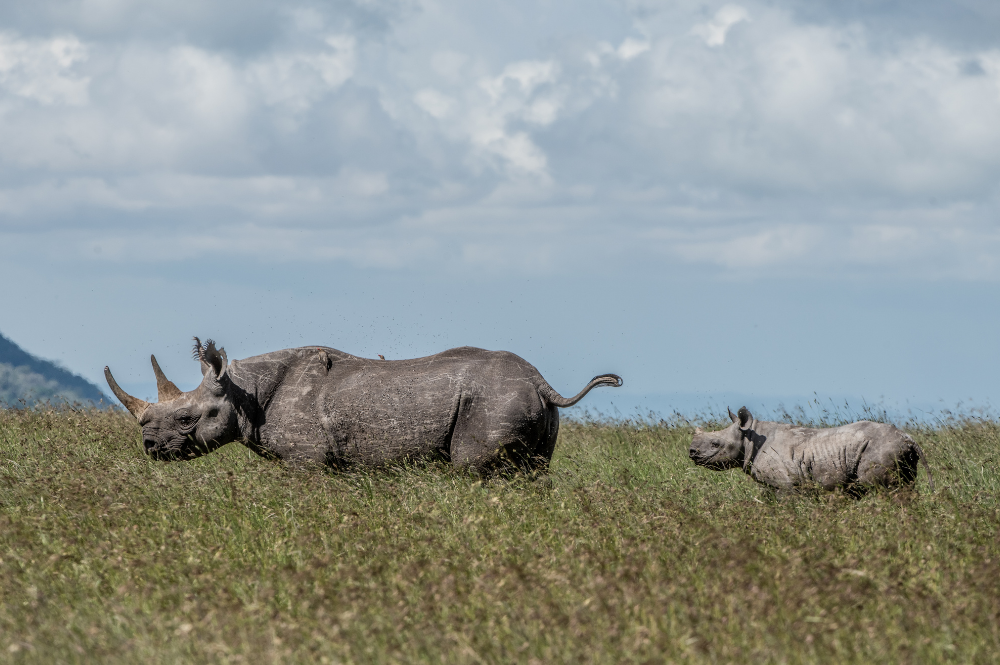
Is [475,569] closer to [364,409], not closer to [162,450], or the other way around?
[364,409]

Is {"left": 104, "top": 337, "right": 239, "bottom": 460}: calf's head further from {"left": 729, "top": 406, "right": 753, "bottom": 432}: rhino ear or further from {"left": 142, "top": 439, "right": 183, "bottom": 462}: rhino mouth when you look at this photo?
{"left": 729, "top": 406, "right": 753, "bottom": 432}: rhino ear

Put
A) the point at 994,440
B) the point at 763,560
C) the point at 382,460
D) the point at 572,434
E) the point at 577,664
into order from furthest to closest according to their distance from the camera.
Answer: the point at 572,434 < the point at 994,440 < the point at 382,460 < the point at 763,560 < the point at 577,664

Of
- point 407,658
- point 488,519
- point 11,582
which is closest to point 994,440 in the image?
point 488,519

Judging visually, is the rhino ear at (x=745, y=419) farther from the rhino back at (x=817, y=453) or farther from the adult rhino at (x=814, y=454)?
the rhino back at (x=817, y=453)

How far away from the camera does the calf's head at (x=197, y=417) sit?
9.19m

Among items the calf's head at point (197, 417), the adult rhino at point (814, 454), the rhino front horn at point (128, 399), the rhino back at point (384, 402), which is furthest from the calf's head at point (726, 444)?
the rhino front horn at point (128, 399)

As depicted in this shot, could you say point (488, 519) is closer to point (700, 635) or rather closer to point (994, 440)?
point (700, 635)

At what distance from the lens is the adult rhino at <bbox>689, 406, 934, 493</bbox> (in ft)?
26.4

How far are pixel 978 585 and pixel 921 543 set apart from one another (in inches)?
31.6

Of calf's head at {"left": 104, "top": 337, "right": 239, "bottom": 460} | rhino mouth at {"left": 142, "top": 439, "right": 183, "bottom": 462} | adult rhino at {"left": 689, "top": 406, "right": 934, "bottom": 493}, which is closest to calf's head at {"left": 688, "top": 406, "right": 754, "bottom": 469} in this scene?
adult rhino at {"left": 689, "top": 406, "right": 934, "bottom": 493}

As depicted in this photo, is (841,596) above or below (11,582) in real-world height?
below

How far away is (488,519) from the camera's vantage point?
22.2ft

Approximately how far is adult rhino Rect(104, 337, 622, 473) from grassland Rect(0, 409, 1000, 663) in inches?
10.9

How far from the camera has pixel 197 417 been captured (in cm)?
930
